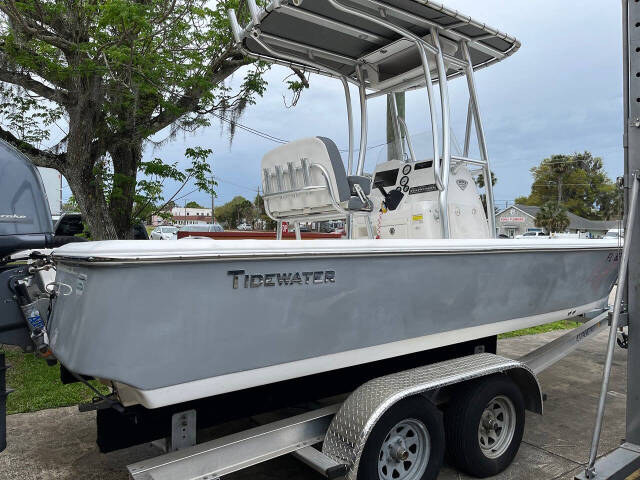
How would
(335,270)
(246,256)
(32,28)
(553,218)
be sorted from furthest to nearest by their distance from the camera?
(553,218) < (32,28) < (335,270) < (246,256)

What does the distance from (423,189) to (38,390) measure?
4018 mm

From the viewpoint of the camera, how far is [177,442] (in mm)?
2385

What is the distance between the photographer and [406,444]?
9.31 ft

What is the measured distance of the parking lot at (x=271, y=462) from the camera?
335 cm

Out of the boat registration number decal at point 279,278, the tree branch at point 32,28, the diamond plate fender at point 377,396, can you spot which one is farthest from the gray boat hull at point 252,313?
the tree branch at point 32,28

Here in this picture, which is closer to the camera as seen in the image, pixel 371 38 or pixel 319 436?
pixel 319 436

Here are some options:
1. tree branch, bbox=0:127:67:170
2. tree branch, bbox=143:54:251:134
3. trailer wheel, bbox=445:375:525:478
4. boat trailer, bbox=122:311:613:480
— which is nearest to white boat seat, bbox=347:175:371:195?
boat trailer, bbox=122:311:613:480

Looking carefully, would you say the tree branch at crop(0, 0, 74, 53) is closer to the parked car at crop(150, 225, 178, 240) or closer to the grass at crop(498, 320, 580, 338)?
the parked car at crop(150, 225, 178, 240)

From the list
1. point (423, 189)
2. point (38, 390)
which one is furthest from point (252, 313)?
point (38, 390)

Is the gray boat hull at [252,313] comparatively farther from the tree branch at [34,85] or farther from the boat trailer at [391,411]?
the tree branch at [34,85]

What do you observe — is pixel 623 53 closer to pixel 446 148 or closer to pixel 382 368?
pixel 446 148

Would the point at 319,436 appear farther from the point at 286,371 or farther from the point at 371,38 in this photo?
the point at 371,38

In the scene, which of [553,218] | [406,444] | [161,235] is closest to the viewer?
[406,444]

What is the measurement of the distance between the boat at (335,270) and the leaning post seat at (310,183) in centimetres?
1
